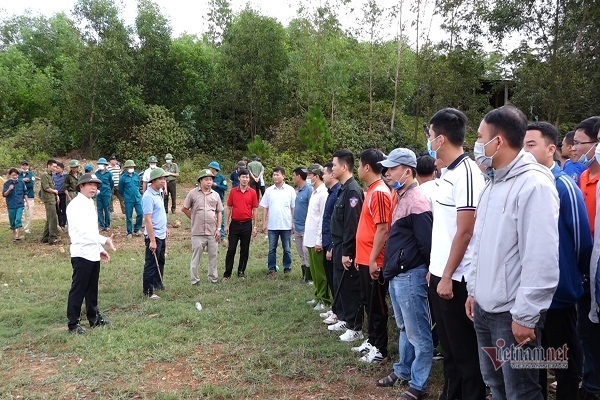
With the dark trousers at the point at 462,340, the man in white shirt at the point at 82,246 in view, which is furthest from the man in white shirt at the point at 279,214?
the dark trousers at the point at 462,340

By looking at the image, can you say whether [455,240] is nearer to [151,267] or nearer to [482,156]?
[482,156]

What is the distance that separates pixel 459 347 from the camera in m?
3.27

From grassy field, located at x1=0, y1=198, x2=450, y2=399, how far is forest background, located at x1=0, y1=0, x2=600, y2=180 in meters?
14.5

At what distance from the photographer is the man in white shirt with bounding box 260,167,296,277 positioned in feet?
29.3

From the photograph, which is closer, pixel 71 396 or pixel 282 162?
pixel 71 396

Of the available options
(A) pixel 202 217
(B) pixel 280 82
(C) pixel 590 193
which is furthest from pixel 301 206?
(B) pixel 280 82

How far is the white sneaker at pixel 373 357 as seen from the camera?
484 centimetres

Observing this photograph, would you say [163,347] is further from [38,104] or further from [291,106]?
[38,104]

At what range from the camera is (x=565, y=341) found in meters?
3.24

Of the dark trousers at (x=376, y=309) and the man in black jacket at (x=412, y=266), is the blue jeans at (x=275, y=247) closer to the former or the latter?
the dark trousers at (x=376, y=309)

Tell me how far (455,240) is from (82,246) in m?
4.72

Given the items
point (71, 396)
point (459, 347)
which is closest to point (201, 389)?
point (71, 396)

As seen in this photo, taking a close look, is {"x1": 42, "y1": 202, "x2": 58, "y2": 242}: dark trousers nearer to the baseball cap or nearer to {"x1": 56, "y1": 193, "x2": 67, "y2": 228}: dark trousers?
{"x1": 56, "y1": 193, "x2": 67, "y2": 228}: dark trousers

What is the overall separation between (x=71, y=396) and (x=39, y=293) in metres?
4.34
